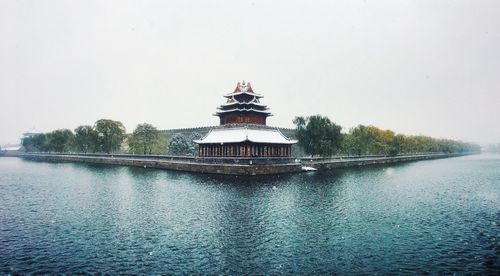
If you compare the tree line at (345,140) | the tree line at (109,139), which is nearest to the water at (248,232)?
the tree line at (345,140)

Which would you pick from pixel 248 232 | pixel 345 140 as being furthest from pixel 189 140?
pixel 248 232

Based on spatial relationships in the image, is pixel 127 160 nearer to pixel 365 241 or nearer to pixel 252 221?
pixel 252 221

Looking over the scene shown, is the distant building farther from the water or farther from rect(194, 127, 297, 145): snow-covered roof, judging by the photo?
the water

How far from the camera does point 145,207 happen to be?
32.5 metres

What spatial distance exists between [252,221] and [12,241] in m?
16.9

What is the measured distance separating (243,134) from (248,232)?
4870 centimetres

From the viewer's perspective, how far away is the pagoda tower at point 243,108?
79625mm

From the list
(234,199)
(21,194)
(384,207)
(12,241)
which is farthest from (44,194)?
(384,207)

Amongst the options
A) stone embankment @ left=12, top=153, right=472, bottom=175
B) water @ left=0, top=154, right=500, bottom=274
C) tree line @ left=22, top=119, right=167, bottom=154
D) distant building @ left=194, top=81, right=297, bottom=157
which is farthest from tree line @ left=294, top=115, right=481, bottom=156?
tree line @ left=22, top=119, right=167, bottom=154

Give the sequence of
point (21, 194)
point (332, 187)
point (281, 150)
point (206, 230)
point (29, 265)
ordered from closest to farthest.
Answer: point (29, 265)
point (206, 230)
point (21, 194)
point (332, 187)
point (281, 150)

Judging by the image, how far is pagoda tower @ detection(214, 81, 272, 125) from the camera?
79625mm

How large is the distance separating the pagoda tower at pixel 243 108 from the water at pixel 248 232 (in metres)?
40.1

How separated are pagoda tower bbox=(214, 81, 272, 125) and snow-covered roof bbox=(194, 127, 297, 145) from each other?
3.60 metres

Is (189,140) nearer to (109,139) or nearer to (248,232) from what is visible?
(109,139)
